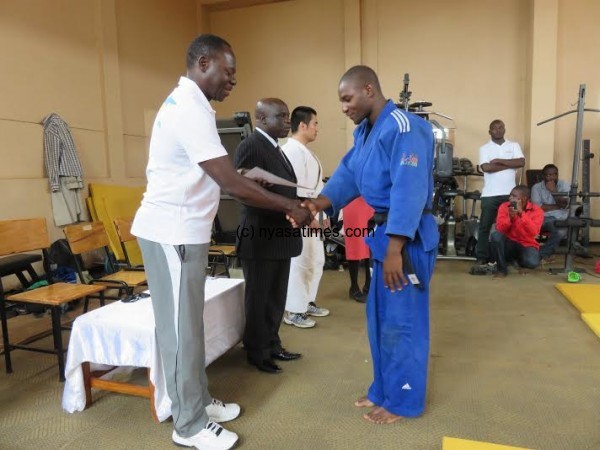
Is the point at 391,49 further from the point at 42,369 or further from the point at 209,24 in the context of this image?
the point at 42,369

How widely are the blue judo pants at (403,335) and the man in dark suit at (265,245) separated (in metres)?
0.68

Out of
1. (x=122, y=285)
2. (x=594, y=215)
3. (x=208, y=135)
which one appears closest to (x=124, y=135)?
(x=122, y=285)

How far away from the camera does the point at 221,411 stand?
2033 mm

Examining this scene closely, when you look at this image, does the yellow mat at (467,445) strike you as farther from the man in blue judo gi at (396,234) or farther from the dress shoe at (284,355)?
the dress shoe at (284,355)

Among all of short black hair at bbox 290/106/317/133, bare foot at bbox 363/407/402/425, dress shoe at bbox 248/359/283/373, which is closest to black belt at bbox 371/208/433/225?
bare foot at bbox 363/407/402/425

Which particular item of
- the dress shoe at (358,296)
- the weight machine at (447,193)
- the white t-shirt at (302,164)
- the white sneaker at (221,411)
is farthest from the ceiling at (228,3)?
the white sneaker at (221,411)

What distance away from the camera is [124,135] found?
18.8ft

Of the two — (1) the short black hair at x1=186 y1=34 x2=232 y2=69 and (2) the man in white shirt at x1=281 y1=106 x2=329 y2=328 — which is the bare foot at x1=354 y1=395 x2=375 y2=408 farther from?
(1) the short black hair at x1=186 y1=34 x2=232 y2=69

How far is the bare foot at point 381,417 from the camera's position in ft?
6.48

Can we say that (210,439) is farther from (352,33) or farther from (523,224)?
(352,33)

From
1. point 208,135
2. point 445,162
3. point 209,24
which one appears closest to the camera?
point 208,135

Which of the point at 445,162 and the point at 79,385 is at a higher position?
the point at 445,162

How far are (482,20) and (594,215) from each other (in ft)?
10.6

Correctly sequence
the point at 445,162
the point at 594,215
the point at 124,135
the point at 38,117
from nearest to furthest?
1. the point at 38,117
2. the point at 445,162
3. the point at 124,135
4. the point at 594,215
